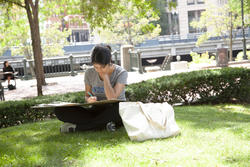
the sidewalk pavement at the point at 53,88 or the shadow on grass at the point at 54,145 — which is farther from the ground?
the shadow on grass at the point at 54,145

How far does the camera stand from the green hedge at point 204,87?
7352 millimetres

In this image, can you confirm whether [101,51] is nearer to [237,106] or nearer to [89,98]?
[89,98]

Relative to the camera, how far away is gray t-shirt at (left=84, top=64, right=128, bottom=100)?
4.34 meters

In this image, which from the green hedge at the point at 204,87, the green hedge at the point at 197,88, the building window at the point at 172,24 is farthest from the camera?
the building window at the point at 172,24

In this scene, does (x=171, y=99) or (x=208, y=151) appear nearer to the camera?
(x=208, y=151)

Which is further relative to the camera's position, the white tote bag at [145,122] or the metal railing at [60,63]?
the metal railing at [60,63]

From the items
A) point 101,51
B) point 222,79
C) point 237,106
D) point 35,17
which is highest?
point 35,17

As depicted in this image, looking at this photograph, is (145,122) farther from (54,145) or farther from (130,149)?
(54,145)

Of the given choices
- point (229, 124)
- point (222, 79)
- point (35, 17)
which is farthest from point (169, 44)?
point (229, 124)

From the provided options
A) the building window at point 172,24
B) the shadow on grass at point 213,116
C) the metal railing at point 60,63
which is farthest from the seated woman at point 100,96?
the building window at point 172,24

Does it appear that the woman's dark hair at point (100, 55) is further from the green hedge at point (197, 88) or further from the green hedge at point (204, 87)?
the green hedge at point (204, 87)

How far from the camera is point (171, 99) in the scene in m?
A: 7.47

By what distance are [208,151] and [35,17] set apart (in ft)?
41.4

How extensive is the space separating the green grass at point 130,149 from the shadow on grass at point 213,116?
1.2 inches
